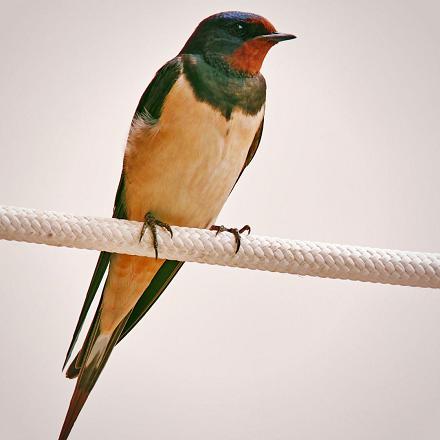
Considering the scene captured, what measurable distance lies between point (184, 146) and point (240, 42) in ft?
0.64

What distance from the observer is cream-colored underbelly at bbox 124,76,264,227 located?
114 cm

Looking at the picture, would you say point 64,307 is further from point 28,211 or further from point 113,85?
point 28,211

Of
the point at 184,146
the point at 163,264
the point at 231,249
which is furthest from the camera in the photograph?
the point at 163,264

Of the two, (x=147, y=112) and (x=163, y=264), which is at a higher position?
(x=147, y=112)

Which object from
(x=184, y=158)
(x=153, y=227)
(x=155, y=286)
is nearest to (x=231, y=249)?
(x=153, y=227)

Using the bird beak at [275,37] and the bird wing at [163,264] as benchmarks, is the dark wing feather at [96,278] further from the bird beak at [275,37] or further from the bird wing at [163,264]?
the bird beak at [275,37]

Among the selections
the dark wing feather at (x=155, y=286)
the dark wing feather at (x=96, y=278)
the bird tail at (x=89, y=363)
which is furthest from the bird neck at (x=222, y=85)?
the bird tail at (x=89, y=363)

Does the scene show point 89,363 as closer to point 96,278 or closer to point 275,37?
point 96,278

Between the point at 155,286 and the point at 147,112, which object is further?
the point at 155,286

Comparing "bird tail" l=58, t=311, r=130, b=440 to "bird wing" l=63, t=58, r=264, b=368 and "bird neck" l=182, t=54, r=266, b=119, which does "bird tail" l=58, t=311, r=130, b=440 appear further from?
"bird neck" l=182, t=54, r=266, b=119

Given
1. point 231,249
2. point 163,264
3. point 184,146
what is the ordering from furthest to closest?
1. point 163,264
2. point 184,146
3. point 231,249

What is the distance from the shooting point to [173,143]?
1146 mm

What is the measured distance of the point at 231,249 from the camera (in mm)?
991

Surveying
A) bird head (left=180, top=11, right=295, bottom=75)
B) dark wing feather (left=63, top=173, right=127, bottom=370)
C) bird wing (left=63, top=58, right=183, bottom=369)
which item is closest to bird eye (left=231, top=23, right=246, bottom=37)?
bird head (left=180, top=11, right=295, bottom=75)
